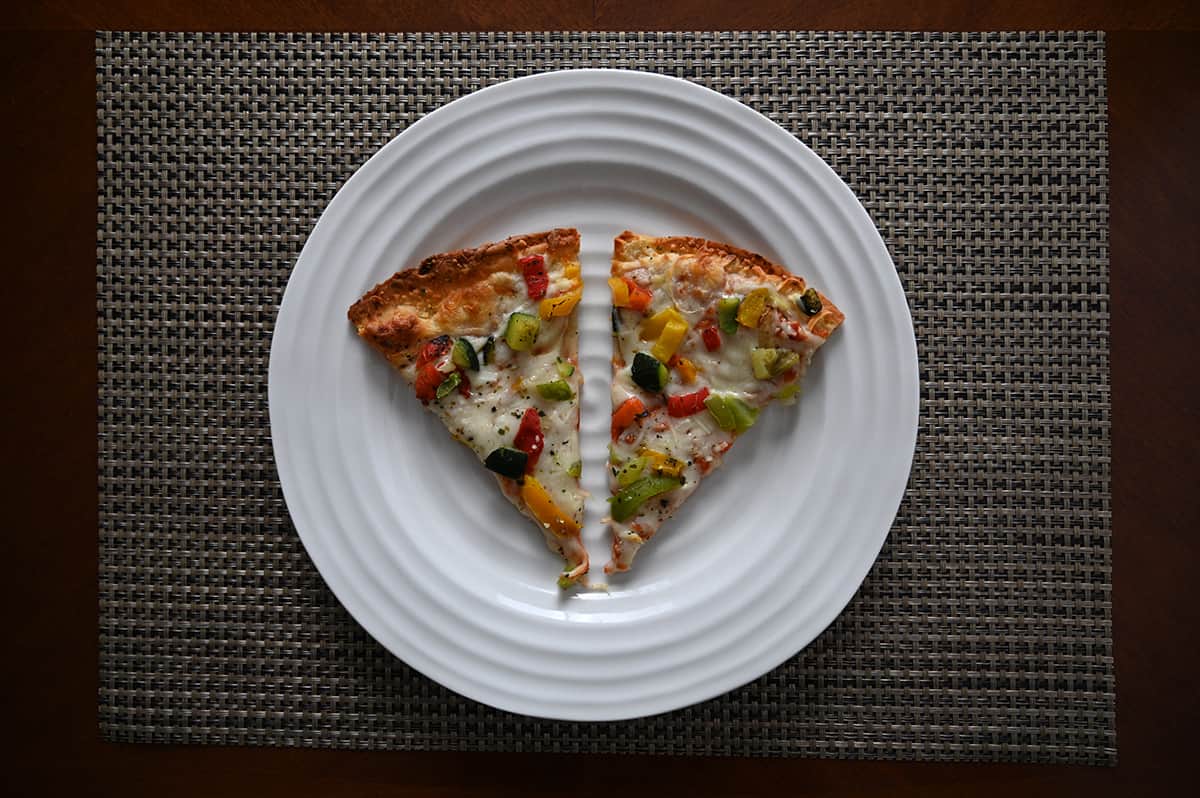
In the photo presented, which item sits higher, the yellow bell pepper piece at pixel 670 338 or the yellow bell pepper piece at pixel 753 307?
the yellow bell pepper piece at pixel 753 307

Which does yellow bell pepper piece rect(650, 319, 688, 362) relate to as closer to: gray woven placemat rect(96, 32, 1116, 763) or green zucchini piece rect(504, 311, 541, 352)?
green zucchini piece rect(504, 311, 541, 352)

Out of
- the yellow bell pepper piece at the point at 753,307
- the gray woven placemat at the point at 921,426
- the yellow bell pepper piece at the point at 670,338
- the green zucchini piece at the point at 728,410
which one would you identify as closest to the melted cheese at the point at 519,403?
the yellow bell pepper piece at the point at 670,338

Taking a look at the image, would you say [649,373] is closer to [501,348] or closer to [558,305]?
[558,305]

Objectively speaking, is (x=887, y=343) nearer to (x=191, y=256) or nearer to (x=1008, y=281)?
(x=1008, y=281)

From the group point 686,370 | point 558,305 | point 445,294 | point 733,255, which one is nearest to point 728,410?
point 686,370

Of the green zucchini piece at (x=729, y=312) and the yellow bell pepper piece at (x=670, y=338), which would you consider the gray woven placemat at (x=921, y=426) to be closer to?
the green zucchini piece at (x=729, y=312)

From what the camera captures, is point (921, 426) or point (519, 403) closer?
point (519, 403)

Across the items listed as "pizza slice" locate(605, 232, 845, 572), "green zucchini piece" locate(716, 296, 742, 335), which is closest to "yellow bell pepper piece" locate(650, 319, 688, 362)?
"pizza slice" locate(605, 232, 845, 572)
